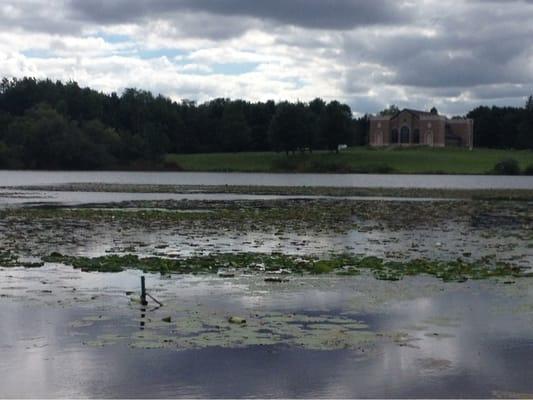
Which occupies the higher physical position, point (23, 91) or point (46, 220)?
point (23, 91)

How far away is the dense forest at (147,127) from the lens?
450ft

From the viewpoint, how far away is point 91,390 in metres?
10.7

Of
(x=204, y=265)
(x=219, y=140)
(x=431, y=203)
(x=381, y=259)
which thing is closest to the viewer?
(x=204, y=265)

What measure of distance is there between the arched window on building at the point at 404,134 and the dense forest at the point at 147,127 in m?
9.41

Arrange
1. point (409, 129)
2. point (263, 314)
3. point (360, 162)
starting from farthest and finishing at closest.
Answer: point (409, 129) < point (360, 162) < point (263, 314)

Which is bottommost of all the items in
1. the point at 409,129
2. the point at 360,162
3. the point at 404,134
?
the point at 360,162

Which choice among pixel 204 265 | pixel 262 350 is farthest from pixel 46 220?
pixel 262 350

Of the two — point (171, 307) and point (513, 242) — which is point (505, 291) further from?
point (513, 242)

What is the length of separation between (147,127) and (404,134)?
5838 centimetres

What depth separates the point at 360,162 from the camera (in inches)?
5364

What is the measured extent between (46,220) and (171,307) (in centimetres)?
2083

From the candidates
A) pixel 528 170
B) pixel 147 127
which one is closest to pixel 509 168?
pixel 528 170

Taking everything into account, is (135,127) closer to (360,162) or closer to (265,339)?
(360,162)

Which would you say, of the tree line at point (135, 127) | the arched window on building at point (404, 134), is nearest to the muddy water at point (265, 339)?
the tree line at point (135, 127)
